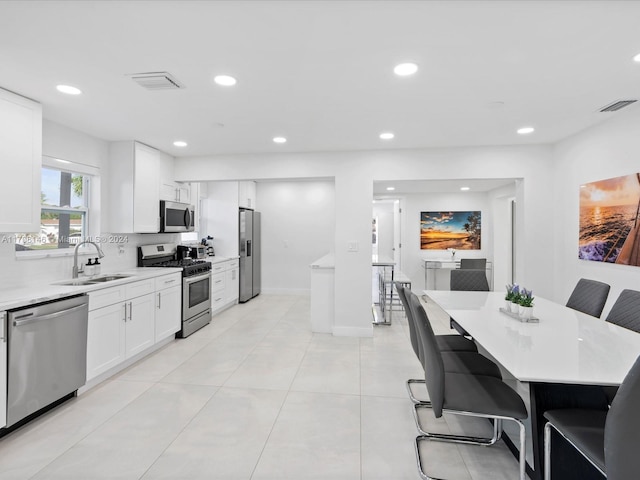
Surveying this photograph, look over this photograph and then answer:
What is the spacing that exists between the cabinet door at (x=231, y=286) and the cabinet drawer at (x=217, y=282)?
0.53 ft

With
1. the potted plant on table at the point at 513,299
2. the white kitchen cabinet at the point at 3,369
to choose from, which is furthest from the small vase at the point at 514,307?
the white kitchen cabinet at the point at 3,369

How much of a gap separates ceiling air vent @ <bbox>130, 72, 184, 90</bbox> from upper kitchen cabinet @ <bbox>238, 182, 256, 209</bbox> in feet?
12.3

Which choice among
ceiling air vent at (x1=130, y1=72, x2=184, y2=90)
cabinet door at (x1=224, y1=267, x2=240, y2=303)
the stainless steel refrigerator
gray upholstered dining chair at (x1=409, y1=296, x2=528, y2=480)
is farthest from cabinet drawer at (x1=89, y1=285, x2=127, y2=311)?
the stainless steel refrigerator

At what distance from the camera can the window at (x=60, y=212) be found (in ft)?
10.6

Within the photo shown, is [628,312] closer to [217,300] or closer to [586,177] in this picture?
[586,177]

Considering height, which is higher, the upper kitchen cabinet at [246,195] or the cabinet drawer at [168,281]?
the upper kitchen cabinet at [246,195]

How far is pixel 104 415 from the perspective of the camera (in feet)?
8.24

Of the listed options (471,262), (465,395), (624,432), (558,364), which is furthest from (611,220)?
(471,262)

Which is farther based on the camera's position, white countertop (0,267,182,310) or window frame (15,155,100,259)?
window frame (15,155,100,259)

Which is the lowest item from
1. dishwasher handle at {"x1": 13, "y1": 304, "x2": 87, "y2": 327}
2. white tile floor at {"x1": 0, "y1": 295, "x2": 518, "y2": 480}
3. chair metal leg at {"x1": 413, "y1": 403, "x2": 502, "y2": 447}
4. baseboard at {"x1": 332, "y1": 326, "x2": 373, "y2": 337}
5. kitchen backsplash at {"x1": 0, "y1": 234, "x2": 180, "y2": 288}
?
white tile floor at {"x1": 0, "y1": 295, "x2": 518, "y2": 480}

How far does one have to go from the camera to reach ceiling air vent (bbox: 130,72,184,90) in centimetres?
236

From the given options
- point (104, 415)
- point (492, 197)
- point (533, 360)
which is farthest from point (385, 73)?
Result: point (492, 197)

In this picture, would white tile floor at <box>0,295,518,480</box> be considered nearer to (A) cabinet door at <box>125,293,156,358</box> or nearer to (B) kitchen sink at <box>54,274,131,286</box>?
(A) cabinet door at <box>125,293,156,358</box>

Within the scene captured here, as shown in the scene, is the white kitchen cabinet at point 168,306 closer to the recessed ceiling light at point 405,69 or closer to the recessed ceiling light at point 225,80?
the recessed ceiling light at point 225,80
